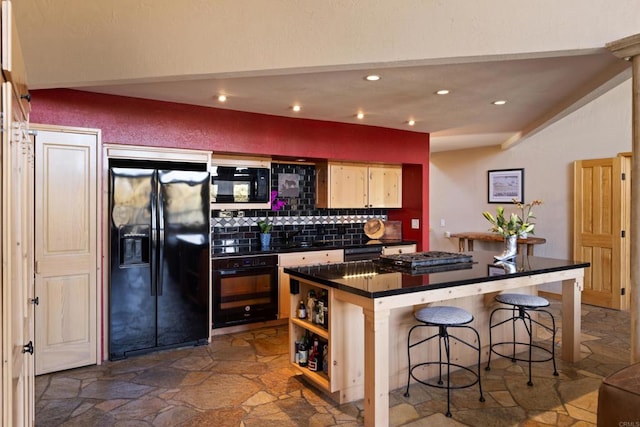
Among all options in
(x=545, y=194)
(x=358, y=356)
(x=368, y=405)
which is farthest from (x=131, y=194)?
(x=545, y=194)

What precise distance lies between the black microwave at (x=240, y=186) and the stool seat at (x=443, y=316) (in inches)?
101

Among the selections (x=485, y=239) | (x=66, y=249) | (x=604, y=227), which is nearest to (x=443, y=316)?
(x=66, y=249)

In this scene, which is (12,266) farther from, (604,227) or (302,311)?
(604,227)

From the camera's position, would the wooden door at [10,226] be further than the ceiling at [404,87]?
No

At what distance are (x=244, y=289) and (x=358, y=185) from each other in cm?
210

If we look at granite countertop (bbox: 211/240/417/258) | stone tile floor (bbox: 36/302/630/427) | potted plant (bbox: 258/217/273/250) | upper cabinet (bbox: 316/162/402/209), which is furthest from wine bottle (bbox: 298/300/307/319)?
upper cabinet (bbox: 316/162/402/209)

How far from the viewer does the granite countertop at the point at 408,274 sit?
8.48ft

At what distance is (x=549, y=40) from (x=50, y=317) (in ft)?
13.7

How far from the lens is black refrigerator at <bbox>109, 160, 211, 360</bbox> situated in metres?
3.73

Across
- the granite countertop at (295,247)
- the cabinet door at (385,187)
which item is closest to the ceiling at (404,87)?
the cabinet door at (385,187)

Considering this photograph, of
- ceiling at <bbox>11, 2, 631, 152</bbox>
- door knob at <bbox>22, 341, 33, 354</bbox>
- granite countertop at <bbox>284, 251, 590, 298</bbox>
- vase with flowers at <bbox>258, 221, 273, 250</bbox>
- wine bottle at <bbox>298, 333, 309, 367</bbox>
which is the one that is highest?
ceiling at <bbox>11, 2, 631, 152</bbox>

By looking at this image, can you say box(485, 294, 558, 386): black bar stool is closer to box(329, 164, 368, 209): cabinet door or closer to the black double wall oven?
the black double wall oven

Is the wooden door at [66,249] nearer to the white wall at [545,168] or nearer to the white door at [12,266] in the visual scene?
the white door at [12,266]

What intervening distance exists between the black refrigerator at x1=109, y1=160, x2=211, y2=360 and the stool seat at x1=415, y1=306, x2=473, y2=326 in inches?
87.2
